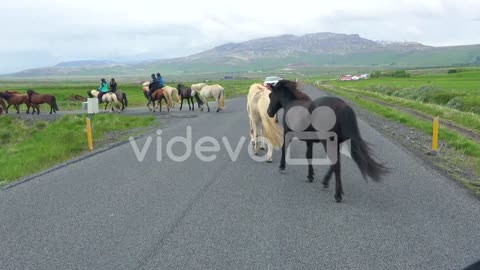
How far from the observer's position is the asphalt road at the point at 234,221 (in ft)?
16.5

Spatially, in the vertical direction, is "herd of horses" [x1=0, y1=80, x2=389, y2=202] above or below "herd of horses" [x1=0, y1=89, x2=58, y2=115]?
above

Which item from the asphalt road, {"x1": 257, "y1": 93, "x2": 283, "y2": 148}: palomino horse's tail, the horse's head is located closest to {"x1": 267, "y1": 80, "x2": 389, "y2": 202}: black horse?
the horse's head

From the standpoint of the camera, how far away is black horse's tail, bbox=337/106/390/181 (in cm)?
717

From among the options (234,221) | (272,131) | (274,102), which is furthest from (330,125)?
(234,221)

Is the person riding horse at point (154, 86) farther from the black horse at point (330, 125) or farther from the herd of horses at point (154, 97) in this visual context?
the black horse at point (330, 125)

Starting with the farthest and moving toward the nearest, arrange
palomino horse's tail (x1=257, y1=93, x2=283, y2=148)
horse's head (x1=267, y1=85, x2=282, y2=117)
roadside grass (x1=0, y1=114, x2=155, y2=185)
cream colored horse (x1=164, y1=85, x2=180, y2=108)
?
cream colored horse (x1=164, y1=85, x2=180, y2=108) < roadside grass (x1=0, y1=114, x2=155, y2=185) < palomino horse's tail (x1=257, y1=93, x2=283, y2=148) < horse's head (x1=267, y1=85, x2=282, y2=117)

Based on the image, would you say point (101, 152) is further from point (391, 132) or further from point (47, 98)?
point (47, 98)

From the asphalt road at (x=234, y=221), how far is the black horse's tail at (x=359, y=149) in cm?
51

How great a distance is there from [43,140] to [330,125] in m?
13.6

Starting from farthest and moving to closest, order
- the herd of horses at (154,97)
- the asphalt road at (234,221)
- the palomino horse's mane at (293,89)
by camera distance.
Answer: the herd of horses at (154,97)
the palomino horse's mane at (293,89)
the asphalt road at (234,221)

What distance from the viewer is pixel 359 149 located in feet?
23.8

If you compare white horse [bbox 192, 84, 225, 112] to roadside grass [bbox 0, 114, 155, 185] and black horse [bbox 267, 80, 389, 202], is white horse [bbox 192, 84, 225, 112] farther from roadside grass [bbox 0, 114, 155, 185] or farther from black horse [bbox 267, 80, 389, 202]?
black horse [bbox 267, 80, 389, 202]

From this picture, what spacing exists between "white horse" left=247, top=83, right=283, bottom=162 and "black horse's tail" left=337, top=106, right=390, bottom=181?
7.86 ft

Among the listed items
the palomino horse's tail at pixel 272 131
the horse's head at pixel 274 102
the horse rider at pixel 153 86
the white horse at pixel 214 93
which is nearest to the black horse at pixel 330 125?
the horse's head at pixel 274 102
